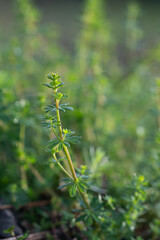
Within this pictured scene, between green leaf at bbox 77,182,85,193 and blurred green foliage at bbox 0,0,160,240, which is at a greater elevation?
blurred green foliage at bbox 0,0,160,240

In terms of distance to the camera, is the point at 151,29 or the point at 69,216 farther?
the point at 151,29

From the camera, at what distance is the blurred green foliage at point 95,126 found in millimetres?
1236

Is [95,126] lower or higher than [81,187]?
higher

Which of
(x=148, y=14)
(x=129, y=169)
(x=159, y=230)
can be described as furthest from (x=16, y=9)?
(x=148, y=14)

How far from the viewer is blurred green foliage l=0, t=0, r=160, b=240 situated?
1.24 meters

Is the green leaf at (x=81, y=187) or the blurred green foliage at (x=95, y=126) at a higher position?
the blurred green foliage at (x=95, y=126)

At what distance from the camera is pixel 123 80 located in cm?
242

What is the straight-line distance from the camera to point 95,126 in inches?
73.7

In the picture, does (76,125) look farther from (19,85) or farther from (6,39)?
(6,39)

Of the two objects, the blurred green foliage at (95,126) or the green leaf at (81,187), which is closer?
the green leaf at (81,187)

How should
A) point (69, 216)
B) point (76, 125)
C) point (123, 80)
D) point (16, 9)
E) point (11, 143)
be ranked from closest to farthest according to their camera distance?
1. point (69, 216)
2. point (11, 143)
3. point (76, 125)
4. point (16, 9)
5. point (123, 80)

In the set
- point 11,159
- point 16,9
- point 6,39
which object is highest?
point 6,39

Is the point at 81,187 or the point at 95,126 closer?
the point at 81,187

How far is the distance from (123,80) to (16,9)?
1102 millimetres
